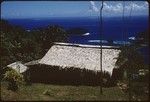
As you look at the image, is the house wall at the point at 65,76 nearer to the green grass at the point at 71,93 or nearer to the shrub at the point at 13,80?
the green grass at the point at 71,93

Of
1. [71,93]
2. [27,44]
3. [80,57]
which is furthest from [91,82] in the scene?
[27,44]

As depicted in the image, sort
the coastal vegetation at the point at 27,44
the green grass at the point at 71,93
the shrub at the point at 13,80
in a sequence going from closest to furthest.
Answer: the green grass at the point at 71,93
the shrub at the point at 13,80
the coastal vegetation at the point at 27,44

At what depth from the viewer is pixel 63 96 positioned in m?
20.5

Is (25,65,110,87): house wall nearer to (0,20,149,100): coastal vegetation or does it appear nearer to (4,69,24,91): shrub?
(0,20,149,100): coastal vegetation

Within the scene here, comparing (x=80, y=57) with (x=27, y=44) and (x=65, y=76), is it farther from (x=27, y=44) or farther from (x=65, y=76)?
(x=27, y=44)

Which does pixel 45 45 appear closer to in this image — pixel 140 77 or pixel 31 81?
pixel 31 81

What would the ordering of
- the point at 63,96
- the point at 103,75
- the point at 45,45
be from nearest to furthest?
the point at 63,96, the point at 103,75, the point at 45,45

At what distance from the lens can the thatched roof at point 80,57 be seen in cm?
2666

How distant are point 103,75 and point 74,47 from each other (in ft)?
18.7

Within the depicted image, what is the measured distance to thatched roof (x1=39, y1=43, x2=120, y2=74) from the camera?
26656mm

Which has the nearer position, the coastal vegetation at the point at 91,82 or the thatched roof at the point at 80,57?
the coastal vegetation at the point at 91,82

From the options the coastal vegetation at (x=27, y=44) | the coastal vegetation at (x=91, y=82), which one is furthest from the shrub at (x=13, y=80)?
the coastal vegetation at (x=27, y=44)

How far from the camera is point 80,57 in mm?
28125

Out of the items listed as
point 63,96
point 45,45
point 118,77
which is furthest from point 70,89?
point 45,45
